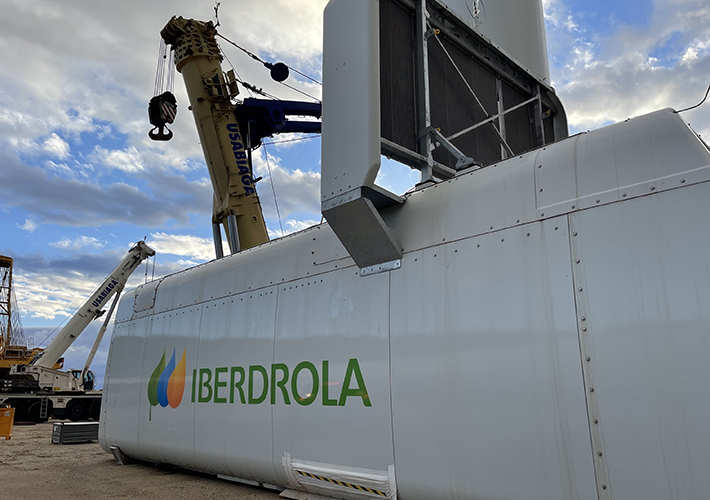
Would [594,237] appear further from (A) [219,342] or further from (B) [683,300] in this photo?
(A) [219,342]

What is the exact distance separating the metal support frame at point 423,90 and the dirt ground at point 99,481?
3581mm

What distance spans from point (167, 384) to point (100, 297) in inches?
510

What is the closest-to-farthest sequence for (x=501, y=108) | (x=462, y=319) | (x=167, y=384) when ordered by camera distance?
(x=462, y=319) → (x=501, y=108) → (x=167, y=384)

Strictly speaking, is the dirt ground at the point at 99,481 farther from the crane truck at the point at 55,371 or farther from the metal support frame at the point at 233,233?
the crane truck at the point at 55,371

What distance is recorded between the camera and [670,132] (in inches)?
122

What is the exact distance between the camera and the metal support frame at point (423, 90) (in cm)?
500

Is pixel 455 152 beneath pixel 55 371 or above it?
above

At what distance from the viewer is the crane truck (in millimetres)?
17828

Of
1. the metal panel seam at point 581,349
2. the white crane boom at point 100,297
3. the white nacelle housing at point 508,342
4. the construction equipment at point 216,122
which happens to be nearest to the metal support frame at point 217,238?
the construction equipment at point 216,122

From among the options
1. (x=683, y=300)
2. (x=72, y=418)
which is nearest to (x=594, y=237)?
(x=683, y=300)

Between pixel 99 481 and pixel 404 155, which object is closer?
pixel 404 155

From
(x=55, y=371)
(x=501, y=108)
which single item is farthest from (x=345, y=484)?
(x=55, y=371)

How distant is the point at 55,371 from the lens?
734 inches

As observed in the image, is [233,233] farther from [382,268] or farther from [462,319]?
[462,319]
